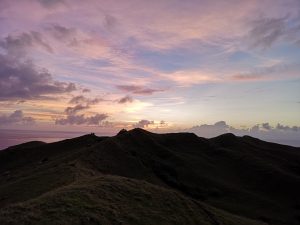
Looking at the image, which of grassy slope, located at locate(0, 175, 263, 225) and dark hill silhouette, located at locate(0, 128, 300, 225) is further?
dark hill silhouette, located at locate(0, 128, 300, 225)

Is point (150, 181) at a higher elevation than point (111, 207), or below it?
below

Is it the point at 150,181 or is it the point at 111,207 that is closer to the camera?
the point at 111,207

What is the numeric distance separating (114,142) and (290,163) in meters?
60.9

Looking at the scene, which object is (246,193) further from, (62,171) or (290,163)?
(62,171)

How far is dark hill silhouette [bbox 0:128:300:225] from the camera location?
3216 centimetres

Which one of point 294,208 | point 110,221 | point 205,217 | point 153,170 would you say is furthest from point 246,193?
point 110,221

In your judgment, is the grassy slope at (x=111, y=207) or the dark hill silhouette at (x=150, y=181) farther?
the dark hill silhouette at (x=150, y=181)

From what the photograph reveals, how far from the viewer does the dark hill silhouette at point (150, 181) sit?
3216 cm

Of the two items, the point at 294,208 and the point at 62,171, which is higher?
the point at 62,171

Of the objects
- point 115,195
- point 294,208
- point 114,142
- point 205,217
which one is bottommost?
point 294,208

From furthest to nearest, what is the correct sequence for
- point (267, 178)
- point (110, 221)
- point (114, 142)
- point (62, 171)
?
point (267, 178)
point (114, 142)
point (62, 171)
point (110, 221)

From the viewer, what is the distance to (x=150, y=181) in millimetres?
73438

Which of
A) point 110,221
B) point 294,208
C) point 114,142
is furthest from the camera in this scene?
point 114,142

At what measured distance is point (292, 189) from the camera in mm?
92125
